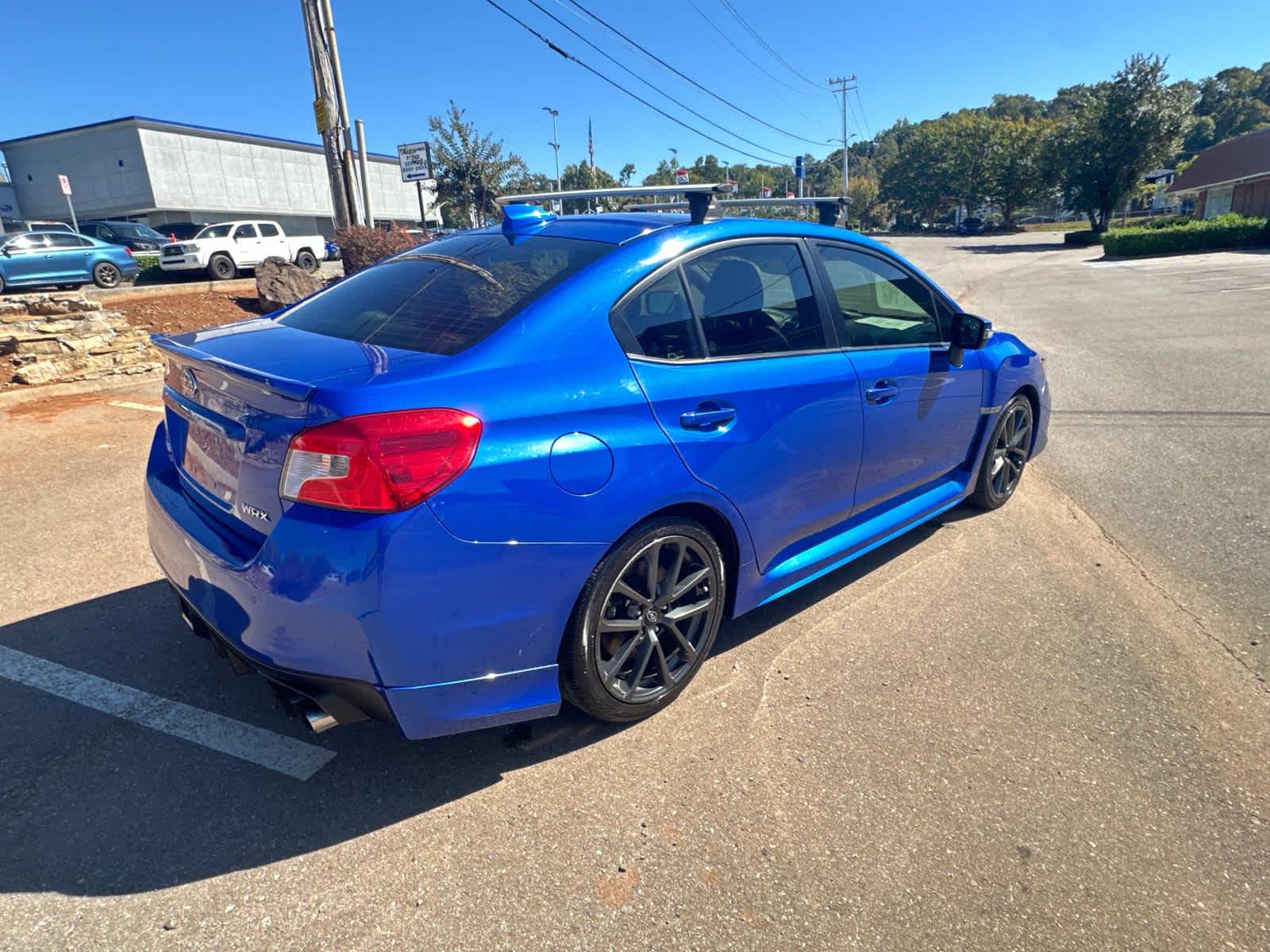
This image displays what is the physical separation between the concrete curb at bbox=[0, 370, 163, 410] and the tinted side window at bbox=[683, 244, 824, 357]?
7746 mm

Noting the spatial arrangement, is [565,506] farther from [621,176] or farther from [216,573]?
[621,176]

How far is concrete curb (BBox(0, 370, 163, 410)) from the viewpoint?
791 cm

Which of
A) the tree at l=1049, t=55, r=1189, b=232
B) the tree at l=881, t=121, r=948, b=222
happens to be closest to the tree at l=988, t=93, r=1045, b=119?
the tree at l=881, t=121, r=948, b=222

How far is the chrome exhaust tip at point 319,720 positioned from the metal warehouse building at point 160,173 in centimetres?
4489

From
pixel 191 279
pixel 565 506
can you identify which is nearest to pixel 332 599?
pixel 565 506

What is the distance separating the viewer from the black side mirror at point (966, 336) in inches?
156

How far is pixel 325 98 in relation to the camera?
12852mm

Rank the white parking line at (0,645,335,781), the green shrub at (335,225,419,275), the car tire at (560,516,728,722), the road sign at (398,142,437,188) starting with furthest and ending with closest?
the road sign at (398,142,437,188) → the green shrub at (335,225,419,275) → the white parking line at (0,645,335,781) → the car tire at (560,516,728,722)

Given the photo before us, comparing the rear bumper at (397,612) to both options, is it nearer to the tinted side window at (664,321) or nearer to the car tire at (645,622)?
the car tire at (645,622)

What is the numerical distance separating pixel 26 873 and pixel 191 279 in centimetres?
2086

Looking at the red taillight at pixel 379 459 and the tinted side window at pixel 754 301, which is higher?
the tinted side window at pixel 754 301

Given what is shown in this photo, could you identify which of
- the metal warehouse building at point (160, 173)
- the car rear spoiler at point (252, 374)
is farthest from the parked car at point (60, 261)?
the metal warehouse building at point (160, 173)

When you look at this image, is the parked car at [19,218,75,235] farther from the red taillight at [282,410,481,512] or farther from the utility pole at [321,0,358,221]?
the red taillight at [282,410,481,512]

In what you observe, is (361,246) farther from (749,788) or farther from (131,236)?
(131,236)
